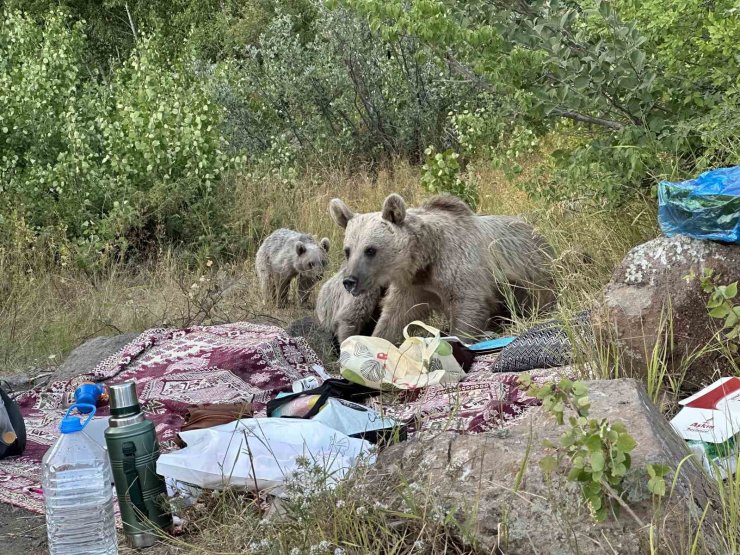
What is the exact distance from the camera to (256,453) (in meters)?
3.55

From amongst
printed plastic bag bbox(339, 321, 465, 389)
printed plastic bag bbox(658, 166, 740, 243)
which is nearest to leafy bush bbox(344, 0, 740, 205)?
printed plastic bag bbox(658, 166, 740, 243)

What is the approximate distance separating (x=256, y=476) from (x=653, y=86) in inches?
134

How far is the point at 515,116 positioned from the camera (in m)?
6.82

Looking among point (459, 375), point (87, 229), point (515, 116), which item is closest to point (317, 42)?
point (87, 229)

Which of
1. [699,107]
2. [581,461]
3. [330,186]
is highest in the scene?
[699,107]

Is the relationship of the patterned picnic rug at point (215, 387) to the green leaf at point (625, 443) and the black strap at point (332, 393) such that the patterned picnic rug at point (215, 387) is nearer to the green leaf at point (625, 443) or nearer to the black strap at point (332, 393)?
the black strap at point (332, 393)

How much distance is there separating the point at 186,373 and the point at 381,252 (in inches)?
61.1

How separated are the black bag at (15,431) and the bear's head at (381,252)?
8.19 feet

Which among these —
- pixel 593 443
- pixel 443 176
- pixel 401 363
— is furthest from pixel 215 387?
pixel 443 176

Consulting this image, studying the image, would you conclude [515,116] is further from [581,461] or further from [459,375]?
[581,461]

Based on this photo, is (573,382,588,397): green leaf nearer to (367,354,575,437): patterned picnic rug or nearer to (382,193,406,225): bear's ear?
(367,354,575,437): patterned picnic rug

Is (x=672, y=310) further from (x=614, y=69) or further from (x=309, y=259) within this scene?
(x=309, y=259)

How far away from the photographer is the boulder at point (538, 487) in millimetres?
2678

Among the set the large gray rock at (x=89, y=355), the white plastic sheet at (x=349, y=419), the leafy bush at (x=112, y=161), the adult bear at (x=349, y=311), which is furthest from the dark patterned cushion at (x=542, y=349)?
the leafy bush at (x=112, y=161)
